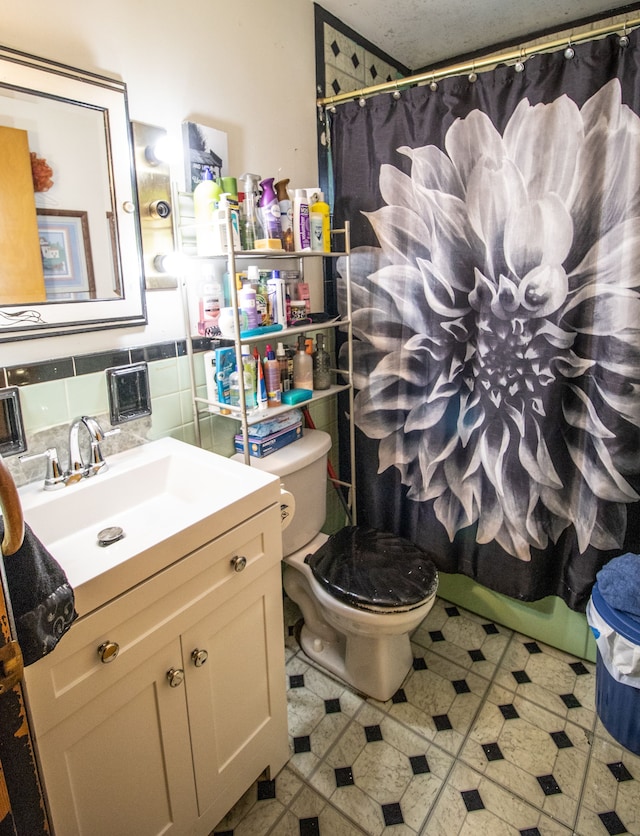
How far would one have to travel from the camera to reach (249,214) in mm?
1505

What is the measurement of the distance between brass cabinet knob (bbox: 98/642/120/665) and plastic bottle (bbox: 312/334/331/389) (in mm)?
1189

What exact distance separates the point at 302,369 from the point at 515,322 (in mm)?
→ 731

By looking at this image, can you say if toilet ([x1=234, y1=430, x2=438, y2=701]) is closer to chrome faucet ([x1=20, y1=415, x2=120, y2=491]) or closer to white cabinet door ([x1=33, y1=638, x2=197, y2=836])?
chrome faucet ([x1=20, y1=415, x2=120, y2=491])

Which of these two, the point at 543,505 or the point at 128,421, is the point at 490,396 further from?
the point at 128,421

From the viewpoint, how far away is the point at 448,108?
1.65m

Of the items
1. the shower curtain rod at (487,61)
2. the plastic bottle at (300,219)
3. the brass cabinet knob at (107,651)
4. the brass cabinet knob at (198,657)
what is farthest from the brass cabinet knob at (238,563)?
the shower curtain rod at (487,61)

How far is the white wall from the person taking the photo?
1158 millimetres

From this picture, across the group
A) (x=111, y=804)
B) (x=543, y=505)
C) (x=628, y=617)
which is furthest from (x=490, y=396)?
(x=111, y=804)

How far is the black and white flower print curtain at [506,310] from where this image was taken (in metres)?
1.47

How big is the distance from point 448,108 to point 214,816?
2.14 meters

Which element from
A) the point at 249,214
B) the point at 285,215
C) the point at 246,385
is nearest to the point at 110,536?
the point at 246,385

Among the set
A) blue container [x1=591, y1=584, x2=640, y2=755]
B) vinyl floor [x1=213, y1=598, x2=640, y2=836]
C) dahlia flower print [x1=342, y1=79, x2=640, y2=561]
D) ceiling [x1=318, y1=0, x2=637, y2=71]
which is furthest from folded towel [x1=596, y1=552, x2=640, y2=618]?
ceiling [x1=318, y1=0, x2=637, y2=71]

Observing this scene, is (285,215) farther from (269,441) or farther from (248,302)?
(269,441)

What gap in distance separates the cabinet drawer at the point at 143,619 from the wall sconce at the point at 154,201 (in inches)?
29.7
